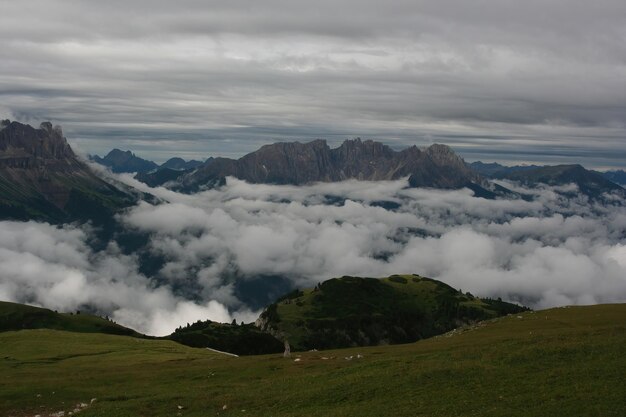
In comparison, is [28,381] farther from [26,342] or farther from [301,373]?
[26,342]

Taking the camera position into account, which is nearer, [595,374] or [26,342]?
[595,374]

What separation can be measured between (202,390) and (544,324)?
207ft

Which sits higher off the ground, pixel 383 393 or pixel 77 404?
pixel 383 393

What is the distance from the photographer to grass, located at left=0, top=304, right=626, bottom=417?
45.3 metres

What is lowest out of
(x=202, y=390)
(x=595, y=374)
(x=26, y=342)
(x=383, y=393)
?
(x=26, y=342)

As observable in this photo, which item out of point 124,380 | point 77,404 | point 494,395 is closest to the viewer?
point 494,395

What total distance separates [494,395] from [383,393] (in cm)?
998

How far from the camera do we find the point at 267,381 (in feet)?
216

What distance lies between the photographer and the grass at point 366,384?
4528cm

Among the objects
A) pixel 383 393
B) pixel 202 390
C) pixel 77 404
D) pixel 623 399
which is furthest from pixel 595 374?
pixel 77 404

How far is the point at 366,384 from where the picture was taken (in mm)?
55312

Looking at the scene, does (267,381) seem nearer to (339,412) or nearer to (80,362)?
(339,412)

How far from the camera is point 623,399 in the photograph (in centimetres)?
4209

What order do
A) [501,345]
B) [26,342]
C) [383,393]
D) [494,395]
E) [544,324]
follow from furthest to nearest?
[26,342] < [544,324] < [501,345] < [383,393] < [494,395]
